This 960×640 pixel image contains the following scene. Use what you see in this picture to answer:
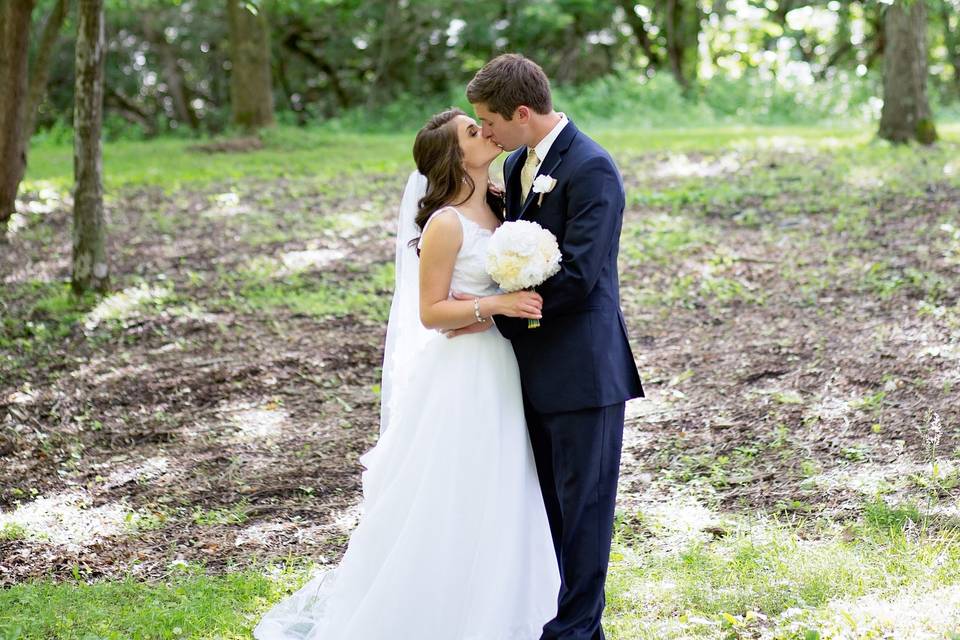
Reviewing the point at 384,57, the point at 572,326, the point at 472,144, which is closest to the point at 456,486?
the point at 572,326

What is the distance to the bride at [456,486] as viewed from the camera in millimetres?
3861

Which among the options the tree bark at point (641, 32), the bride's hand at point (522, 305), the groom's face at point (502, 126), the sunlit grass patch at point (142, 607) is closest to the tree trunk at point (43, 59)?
the sunlit grass patch at point (142, 607)

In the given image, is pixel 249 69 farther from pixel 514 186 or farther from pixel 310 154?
pixel 514 186

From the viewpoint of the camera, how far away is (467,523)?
400 centimetres

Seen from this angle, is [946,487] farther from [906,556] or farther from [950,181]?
[950,181]

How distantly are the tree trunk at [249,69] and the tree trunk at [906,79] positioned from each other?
10.6 metres

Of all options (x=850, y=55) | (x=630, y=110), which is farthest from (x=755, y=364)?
(x=850, y=55)

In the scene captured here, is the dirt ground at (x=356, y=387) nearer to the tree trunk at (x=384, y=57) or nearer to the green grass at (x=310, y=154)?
the green grass at (x=310, y=154)

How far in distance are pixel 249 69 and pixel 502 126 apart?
1616 centimetres

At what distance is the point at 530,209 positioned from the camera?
12.2ft

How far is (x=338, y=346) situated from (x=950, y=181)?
23.0 ft

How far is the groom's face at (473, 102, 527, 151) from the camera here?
3.63 m

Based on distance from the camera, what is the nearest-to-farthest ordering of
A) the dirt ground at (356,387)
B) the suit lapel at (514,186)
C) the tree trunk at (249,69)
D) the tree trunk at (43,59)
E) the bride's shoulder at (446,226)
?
the bride's shoulder at (446,226) → the suit lapel at (514,186) → the dirt ground at (356,387) → the tree trunk at (43,59) → the tree trunk at (249,69)

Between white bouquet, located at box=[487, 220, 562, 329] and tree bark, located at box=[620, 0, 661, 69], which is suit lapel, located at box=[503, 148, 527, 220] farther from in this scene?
tree bark, located at box=[620, 0, 661, 69]
